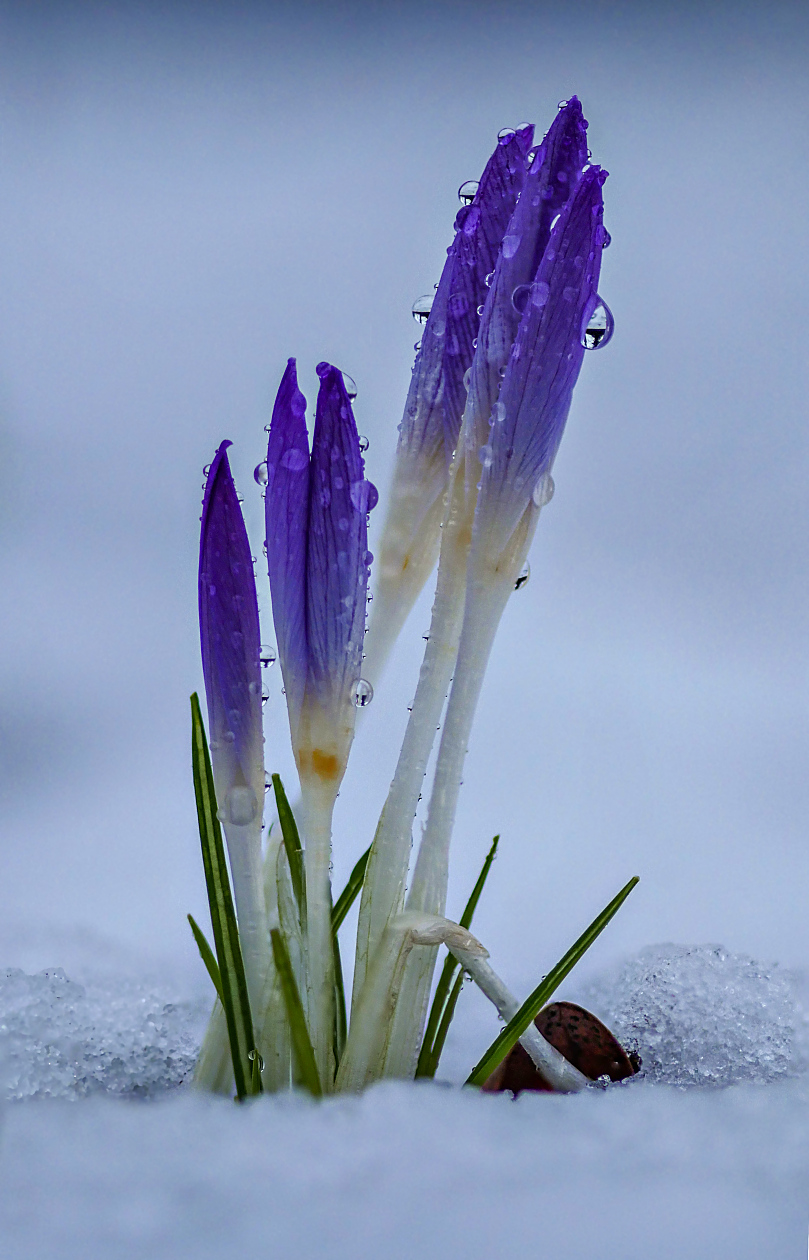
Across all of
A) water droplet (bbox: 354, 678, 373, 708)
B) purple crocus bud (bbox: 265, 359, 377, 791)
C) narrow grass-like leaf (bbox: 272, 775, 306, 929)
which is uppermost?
purple crocus bud (bbox: 265, 359, 377, 791)

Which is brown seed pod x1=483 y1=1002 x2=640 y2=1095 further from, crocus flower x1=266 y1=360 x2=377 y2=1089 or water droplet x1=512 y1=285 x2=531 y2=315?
water droplet x1=512 y1=285 x2=531 y2=315

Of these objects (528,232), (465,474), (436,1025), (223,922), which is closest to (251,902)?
(223,922)

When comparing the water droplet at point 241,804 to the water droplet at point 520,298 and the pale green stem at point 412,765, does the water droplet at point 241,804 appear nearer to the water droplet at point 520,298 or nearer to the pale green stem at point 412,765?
the pale green stem at point 412,765

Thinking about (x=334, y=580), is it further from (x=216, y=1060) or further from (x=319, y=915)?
(x=216, y=1060)

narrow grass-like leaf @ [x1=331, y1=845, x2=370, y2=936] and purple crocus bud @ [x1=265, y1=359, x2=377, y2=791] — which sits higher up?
purple crocus bud @ [x1=265, y1=359, x2=377, y2=791]

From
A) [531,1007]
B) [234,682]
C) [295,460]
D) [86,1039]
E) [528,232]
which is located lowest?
[86,1039]

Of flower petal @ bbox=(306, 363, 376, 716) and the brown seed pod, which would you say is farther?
the brown seed pod

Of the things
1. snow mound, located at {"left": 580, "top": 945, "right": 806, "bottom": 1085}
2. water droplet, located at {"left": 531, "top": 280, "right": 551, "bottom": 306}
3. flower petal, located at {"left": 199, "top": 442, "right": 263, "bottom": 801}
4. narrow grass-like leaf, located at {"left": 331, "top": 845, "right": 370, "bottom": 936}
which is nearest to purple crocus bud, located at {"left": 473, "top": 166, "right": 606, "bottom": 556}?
water droplet, located at {"left": 531, "top": 280, "right": 551, "bottom": 306}

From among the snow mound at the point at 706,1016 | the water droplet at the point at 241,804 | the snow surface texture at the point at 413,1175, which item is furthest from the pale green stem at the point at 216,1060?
the snow mound at the point at 706,1016
